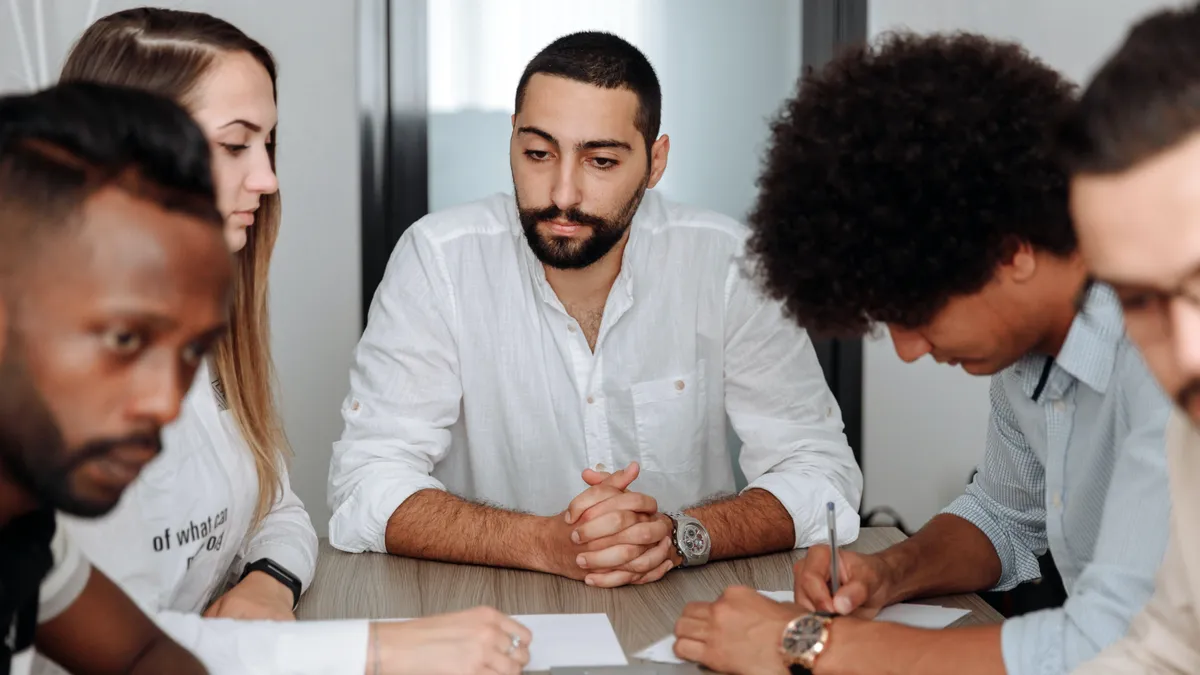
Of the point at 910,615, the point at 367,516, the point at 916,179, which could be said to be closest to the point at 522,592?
the point at 367,516

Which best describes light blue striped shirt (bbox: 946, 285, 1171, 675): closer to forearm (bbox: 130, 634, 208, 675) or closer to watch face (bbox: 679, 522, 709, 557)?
watch face (bbox: 679, 522, 709, 557)

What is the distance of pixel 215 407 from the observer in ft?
5.04

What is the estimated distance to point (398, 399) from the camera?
212 cm

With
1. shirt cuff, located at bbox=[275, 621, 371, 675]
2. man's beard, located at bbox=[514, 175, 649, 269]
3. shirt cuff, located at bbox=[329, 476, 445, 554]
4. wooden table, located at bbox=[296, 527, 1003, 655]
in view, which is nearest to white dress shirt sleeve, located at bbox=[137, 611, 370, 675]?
shirt cuff, located at bbox=[275, 621, 371, 675]

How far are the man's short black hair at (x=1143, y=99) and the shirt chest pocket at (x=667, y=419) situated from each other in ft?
5.08

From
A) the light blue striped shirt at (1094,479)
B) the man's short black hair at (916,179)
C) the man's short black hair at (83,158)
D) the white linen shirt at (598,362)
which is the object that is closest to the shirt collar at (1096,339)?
the light blue striped shirt at (1094,479)

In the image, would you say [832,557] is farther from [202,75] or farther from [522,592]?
[202,75]

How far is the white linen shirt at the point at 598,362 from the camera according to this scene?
223 cm

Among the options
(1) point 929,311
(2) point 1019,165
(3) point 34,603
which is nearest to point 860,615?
(1) point 929,311

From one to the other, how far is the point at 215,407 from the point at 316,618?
31 centimetres

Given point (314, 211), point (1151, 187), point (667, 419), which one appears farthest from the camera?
point (314, 211)

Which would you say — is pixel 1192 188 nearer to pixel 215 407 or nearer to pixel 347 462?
pixel 215 407

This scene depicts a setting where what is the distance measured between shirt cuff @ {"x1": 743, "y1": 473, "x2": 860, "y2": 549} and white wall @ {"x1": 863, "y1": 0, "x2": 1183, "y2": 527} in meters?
1.55

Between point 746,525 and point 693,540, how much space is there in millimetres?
116
